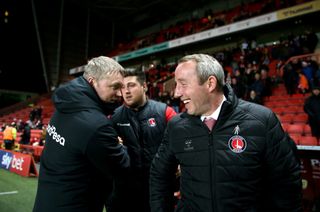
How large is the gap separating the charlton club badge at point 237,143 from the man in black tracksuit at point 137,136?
3.07 feet

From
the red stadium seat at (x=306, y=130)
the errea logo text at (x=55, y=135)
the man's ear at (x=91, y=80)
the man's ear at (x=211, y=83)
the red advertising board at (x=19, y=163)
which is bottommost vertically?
the red advertising board at (x=19, y=163)

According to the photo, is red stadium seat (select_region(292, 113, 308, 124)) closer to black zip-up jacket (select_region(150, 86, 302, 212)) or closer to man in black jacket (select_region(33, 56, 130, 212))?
black zip-up jacket (select_region(150, 86, 302, 212))

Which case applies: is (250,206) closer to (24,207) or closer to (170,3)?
(24,207)

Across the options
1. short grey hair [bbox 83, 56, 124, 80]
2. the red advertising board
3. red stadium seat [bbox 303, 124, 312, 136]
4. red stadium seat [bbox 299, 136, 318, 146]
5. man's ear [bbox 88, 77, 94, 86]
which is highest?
short grey hair [bbox 83, 56, 124, 80]

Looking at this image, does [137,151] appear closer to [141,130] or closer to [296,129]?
[141,130]

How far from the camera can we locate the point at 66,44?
78.4ft

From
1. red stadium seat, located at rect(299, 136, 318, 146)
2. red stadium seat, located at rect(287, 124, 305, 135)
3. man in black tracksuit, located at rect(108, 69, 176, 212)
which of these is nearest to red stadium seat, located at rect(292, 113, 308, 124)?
red stadium seat, located at rect(287, 124, 305, 135)

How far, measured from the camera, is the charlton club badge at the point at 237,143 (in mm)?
1500

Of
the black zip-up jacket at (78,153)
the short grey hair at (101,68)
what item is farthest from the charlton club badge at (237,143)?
the short grey hair at (101,68)

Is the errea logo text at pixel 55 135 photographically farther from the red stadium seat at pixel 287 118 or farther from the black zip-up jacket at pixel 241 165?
the red stadium seat at pixel 287 118

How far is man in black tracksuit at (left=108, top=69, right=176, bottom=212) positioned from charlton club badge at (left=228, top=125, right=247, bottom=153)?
0.93 m

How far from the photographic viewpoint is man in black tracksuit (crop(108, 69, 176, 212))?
2.23 metres

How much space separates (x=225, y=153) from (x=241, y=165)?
0.34ft

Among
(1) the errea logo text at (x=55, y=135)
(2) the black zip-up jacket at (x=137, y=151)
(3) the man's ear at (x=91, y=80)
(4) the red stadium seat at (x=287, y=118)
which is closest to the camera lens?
(1) the errea logo text at (x=55, y=135)
